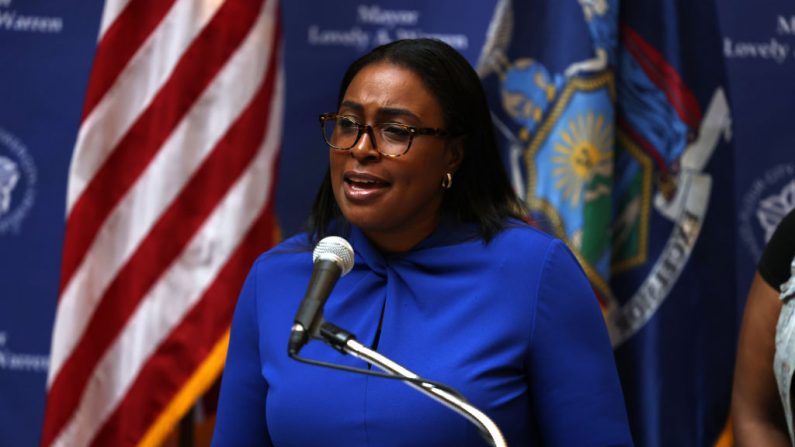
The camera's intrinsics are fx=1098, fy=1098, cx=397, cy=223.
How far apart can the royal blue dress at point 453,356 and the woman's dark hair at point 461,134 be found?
66 millimetres

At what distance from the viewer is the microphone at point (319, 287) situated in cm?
135

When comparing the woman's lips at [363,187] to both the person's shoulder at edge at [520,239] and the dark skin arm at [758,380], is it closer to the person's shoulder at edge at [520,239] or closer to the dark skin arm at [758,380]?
the person's shoulder at edge at [520,239]

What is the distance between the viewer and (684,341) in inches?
115

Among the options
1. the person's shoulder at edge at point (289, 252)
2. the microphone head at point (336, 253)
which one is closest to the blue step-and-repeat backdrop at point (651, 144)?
the person's shoulder at edge at point (289, 252)

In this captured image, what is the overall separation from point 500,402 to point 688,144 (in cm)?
136

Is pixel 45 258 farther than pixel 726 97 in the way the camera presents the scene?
Yes

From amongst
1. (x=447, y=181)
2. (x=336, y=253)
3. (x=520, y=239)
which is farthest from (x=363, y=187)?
(x=336, y=253)

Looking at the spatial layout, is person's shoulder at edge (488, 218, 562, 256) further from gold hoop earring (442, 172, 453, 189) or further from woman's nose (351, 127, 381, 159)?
woman's nose (351, 127, 381, 159)

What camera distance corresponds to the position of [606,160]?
2850mm

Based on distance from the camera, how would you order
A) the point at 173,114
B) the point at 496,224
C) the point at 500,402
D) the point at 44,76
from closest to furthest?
the point at 500,402
the point at 496,224
the point at 173,114
the point at 44,76

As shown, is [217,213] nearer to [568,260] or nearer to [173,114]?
[173,114]

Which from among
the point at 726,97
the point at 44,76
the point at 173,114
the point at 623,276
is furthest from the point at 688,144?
the point at 44,76

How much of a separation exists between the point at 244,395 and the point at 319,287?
64 centimetres

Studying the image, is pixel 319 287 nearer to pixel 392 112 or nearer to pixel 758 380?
pixel 392 112
